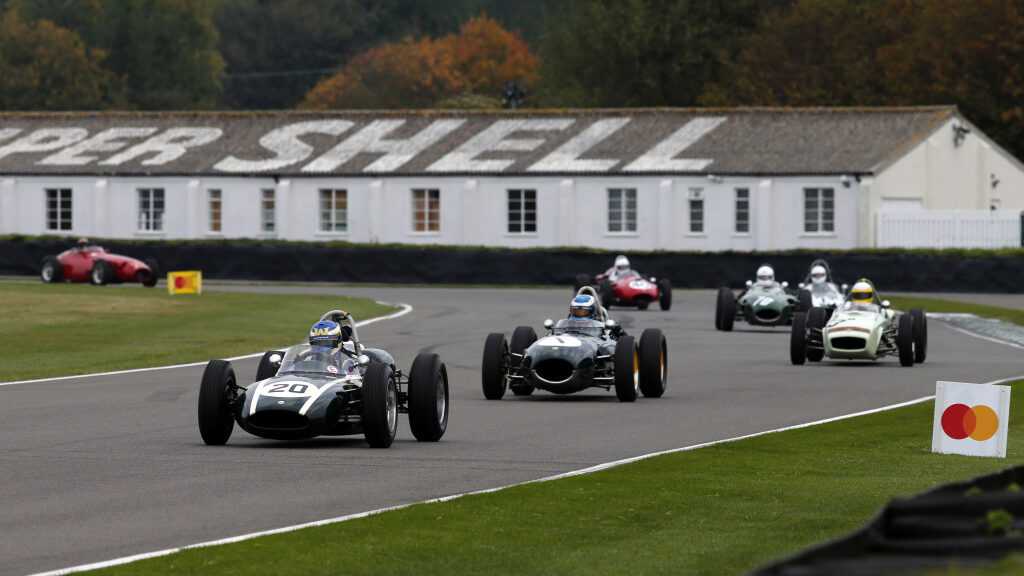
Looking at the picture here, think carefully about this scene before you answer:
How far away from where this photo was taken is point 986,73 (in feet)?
244

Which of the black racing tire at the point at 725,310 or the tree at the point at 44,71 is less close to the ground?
the tree at the point at 44,71

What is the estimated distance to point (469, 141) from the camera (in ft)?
220

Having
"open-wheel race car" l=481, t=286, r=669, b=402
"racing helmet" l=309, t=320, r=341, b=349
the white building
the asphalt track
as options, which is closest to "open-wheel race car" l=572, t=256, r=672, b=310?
the asphalt track

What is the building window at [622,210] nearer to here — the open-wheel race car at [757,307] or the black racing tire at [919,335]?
the open-wheel race car at [757,307]

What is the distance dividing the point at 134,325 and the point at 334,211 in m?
31.3

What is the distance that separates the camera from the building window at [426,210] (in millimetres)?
65125

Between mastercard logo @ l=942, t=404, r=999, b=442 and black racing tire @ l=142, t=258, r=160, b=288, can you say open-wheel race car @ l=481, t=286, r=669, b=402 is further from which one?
black racing tire @ l=142, t=258, r=160, b=288

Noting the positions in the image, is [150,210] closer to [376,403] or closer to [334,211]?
[334,211]

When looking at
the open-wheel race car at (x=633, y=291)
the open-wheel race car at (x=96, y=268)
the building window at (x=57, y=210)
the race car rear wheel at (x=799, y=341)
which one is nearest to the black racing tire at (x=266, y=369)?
the race car rear wheel at (x=799, y=341)

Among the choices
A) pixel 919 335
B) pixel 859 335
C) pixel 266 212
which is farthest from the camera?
pixel 266 212

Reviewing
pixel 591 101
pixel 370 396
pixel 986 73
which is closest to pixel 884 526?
pixel 370 396

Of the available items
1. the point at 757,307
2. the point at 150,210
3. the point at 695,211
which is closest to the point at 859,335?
the point at 757,307

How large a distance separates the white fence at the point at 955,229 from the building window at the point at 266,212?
23574 millimetres

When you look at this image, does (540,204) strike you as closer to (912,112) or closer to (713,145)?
(713,145)
